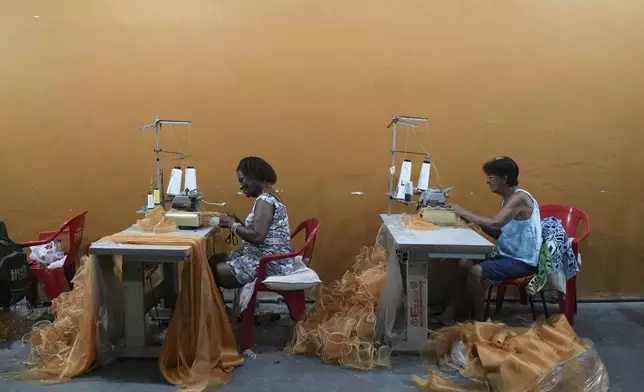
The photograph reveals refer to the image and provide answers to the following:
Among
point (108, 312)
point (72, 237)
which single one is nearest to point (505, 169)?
point (108, 312)

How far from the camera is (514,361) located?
236cm

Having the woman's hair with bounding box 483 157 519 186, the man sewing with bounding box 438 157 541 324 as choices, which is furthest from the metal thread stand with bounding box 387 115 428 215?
the woman's hair with bounding box 483 157 519 186

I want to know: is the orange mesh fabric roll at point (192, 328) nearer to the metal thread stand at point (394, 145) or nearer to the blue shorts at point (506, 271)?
the metal thread stand at point (394, 145)

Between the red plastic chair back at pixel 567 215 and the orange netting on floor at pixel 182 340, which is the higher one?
the red plastic chair back at pixel 567 215

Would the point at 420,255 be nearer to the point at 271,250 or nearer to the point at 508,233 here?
the point at 508,233

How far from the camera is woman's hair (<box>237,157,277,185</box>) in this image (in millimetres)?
2980

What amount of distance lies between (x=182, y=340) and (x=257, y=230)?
684 mm

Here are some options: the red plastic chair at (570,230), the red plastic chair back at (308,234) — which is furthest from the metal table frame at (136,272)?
the red plastic chair at (570,230)

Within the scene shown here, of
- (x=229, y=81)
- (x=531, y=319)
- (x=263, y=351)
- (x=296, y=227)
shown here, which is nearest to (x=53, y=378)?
(x=263, y=351)

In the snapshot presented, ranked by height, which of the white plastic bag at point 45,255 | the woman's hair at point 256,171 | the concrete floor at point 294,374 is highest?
the woman's hair at point 256,171

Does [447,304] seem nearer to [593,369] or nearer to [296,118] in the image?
[593,369]

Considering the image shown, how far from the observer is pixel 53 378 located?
2580mm

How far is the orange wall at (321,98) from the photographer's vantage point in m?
3.59

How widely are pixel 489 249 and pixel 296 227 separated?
146 cm
